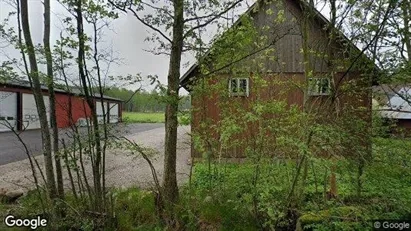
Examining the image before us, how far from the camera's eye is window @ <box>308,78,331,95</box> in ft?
12.5

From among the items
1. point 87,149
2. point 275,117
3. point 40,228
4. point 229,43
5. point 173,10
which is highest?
point 173,10

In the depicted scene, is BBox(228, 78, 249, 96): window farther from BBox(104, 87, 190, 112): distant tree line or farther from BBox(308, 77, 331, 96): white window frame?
BBox(308, 77, 331, 96): white window frame

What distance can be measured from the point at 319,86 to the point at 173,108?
206 cm

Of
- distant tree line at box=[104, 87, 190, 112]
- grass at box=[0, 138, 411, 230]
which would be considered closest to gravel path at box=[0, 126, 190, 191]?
grass at box=[0, 138, 411, 230]

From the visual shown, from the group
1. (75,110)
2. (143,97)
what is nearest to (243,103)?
(143,97)

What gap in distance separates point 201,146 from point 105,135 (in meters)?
1.33

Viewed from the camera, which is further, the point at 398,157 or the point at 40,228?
Result: the point at 40,228

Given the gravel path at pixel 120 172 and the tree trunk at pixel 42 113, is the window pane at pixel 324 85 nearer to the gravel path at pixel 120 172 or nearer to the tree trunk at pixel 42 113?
the gravel path at pixel 120 172

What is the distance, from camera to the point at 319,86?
12.7 feet

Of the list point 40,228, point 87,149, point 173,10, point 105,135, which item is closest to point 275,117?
point 173,10

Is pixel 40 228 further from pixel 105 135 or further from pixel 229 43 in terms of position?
pixel 229 43

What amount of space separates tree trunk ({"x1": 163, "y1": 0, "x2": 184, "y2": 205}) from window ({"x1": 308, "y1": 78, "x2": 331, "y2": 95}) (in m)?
1.90

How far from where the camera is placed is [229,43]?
4066mm

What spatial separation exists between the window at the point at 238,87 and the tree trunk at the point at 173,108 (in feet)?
2.81
